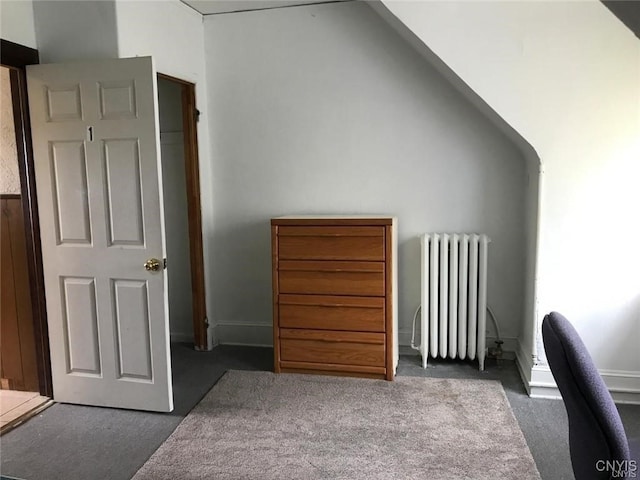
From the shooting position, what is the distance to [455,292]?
10.3 feet

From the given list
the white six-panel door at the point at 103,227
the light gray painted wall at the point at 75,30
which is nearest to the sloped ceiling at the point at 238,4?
the light gray painted wall at the point at 75,30

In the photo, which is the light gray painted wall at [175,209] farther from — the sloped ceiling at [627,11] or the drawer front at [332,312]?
the sloped ceiling at [627,11]

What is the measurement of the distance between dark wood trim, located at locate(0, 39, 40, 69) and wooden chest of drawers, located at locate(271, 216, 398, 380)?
1616 mm

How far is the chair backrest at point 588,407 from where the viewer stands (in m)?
1.22

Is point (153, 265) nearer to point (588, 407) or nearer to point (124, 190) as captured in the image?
point (124, 190)

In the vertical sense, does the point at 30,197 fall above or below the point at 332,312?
above

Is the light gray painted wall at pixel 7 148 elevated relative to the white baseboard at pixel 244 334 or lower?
elevated

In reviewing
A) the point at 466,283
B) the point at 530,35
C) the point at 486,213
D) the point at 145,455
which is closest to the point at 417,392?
the point at 466,283

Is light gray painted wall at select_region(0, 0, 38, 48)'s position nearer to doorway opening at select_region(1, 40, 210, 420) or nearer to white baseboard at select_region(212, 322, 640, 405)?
doorway opening at select_region(1, 40, 210, 420)

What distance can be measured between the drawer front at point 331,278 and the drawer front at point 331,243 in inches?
1.8

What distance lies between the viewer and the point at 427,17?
8.86 ft

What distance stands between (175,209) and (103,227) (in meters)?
1.17

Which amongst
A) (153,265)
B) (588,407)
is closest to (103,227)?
(153,265)

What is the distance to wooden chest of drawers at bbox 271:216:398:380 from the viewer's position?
2.96 m
